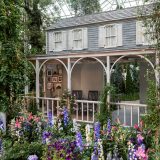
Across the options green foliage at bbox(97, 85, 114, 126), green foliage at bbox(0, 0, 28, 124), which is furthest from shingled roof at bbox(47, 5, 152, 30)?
green foliage at bbox(0, 0, 28, 124)

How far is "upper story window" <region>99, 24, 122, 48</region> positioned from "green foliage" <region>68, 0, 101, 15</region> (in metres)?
16.1

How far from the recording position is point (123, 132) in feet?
20.7

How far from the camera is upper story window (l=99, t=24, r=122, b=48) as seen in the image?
16516 mm

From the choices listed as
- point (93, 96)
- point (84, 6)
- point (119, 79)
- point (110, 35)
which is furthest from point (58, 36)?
point (84, 6)

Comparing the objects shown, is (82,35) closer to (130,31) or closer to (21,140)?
(130,31)

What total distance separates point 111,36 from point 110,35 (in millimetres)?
79

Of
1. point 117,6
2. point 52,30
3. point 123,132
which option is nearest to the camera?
point 123,132

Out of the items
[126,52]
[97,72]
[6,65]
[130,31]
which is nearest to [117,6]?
[97,72]

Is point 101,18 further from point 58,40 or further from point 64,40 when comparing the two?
point 58,40

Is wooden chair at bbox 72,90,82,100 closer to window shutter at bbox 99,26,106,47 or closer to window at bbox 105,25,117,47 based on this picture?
window shutter at bbox 99,26,106,47

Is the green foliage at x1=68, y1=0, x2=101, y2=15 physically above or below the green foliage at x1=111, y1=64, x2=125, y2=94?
above

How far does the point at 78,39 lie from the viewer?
18.3 meters

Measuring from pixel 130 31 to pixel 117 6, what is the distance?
11.5m

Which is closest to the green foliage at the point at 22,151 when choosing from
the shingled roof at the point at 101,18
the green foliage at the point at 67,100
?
the green foliage at the point at 67,100
